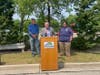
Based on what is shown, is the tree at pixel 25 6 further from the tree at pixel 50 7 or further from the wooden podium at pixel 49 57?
the wooden podium at pixel 49 57

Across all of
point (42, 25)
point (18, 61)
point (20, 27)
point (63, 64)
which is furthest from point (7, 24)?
point (63, 64)

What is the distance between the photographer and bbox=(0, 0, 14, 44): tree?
14.9 meters

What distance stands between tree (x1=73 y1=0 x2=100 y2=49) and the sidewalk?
11.0 feet

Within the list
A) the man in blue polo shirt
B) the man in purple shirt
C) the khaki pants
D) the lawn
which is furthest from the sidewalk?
the man in blue polo shirt

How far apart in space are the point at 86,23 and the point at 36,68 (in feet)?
15.2

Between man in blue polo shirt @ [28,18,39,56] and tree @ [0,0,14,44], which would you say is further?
tree @ [0,0,14,44]

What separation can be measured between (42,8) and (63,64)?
3.63 meters

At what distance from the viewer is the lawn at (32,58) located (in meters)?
12.6

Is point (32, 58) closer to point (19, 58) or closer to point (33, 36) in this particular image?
point (19, 58)

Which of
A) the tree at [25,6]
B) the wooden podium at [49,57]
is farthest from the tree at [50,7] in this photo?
the wooden podium at [49,57]

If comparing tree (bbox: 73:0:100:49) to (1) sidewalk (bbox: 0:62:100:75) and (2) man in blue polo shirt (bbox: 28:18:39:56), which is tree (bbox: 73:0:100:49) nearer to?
(2) man in blue polo shirt (bbox: 28:18:39:56)

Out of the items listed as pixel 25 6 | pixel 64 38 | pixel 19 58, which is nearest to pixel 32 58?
pixel 19 58

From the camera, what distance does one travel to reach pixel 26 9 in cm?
1423

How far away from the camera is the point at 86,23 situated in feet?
50.6
